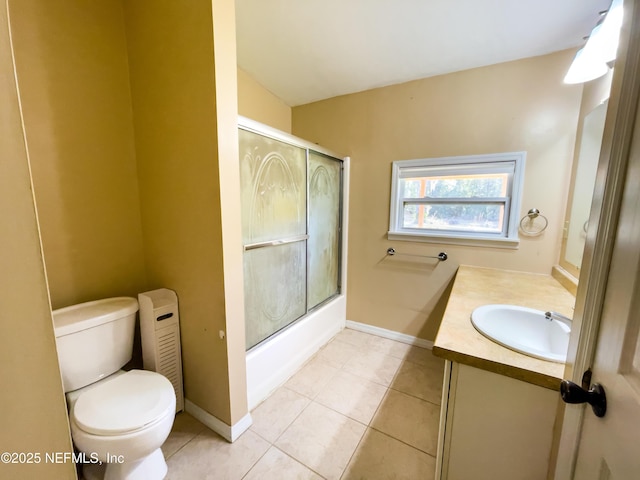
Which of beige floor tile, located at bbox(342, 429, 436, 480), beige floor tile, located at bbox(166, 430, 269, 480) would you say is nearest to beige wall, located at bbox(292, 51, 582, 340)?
beige floor tile, located at bbox(342, 429, 436, 480)

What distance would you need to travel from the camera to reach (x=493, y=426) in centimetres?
88

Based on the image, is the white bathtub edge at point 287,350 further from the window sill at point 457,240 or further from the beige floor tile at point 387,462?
the window sill at point 457,240

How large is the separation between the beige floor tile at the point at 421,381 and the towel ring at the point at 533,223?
4.23ft

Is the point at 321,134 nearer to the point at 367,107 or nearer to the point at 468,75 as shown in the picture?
the point at 367,107

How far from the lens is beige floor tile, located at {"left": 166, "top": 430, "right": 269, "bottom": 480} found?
1.25 m

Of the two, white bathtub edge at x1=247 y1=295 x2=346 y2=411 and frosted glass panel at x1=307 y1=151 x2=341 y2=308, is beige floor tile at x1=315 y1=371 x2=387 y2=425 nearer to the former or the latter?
white bathtub edge at x1=247 y1=295 x2=346 y2=411

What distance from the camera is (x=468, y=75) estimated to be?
6.51ft

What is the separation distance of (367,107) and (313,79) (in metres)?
0.57

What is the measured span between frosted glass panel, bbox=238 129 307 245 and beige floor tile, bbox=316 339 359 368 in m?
1.15

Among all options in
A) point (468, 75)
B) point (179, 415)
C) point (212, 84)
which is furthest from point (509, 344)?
point (468, 75)

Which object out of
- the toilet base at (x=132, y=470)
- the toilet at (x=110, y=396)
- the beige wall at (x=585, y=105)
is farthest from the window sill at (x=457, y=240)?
the toilet base at (x=132, y=470)

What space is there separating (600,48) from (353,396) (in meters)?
2.32

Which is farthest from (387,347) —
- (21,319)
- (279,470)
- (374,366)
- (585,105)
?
(21,319)

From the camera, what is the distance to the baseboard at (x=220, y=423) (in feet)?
4.70
